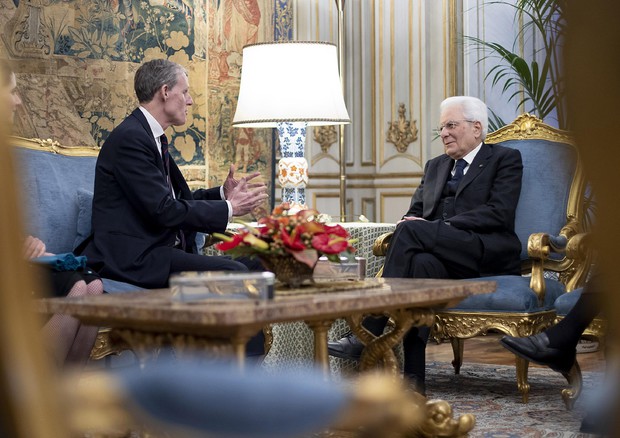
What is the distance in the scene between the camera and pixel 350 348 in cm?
399

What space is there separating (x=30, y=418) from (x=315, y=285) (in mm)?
1934

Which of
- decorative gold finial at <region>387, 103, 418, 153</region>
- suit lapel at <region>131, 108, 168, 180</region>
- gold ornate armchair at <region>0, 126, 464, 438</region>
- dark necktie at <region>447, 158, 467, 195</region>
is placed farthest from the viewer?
decorative gold finial at <region>387, 103, 418, 153</region>

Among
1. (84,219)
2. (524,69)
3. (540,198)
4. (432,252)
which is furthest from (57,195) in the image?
(524,69)

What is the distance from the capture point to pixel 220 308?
6.59 feet

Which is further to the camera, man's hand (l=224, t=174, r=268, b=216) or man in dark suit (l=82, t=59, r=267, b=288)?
man's hand (l=224, t=174, r=268, b=216)

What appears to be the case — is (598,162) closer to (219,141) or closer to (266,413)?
(266,413)

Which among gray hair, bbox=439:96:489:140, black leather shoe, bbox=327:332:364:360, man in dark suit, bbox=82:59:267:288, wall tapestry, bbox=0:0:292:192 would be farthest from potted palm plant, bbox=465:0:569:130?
man in dark suit, bbox=82:59:267:288

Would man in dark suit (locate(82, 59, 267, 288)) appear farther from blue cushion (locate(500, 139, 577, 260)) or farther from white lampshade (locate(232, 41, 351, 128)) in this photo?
blue cushion (locate(500, 139, 577, 260))

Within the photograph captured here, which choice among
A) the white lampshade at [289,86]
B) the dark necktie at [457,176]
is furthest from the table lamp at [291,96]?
the dark necktie at [457,176]

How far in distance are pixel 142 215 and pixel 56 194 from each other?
48 cm

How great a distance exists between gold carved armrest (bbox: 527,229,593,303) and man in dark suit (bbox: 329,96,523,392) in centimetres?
17

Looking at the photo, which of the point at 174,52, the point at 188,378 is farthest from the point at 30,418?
the point at 174,52

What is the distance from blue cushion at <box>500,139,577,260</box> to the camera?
4.41m

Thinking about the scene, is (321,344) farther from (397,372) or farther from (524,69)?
(524,69)
